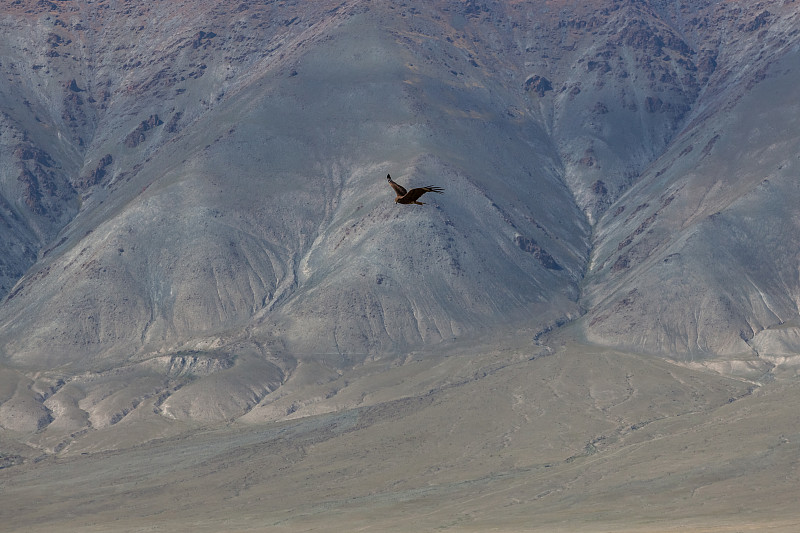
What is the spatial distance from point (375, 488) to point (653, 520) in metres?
55.2

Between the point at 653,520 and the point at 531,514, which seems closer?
the point at 653,520

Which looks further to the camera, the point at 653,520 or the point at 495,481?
the point at 495,481

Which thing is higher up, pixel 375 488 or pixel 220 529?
pixel 220 529

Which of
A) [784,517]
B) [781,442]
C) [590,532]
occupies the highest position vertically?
[590,532]

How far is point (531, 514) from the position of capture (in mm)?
168625

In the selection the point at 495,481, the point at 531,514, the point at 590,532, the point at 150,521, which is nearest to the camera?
the point at 590,532

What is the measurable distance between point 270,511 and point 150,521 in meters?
16.8

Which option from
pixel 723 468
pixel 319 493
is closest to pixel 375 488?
pixel 319 493

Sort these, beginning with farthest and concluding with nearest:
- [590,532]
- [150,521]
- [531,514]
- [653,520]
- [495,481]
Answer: [495,481]
[150,521]
[531,514]
[653,520]
[590,532]

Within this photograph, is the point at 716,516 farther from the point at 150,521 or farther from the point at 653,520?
the point at 150,521

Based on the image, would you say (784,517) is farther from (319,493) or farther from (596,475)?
(319,493)

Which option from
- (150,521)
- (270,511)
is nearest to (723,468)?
(270,511)

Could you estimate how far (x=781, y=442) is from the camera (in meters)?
200

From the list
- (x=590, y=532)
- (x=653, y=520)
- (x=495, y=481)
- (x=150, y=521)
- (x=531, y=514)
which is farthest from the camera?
(x=495, y=481)
